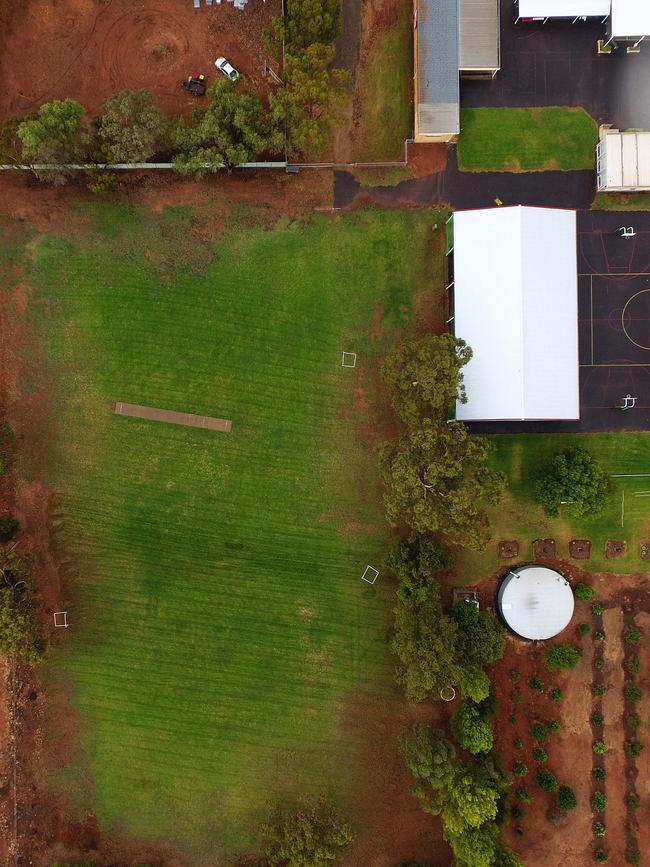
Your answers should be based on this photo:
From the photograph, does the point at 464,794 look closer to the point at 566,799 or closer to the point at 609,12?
the point at 566,799

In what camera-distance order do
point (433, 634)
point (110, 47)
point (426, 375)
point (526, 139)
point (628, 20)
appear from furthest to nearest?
point (526, 139)
point (110, 47)
point (628, 20)
point (433, 634)
point (426, 375)

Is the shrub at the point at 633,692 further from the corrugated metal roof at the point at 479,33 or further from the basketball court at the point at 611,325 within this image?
the corrugated metal roof at the point at 479,33

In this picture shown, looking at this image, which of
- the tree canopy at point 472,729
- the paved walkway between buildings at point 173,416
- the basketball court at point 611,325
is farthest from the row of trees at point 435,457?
the paved walkway between buildings at point 173,416

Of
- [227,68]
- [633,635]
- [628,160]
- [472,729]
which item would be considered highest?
[227,68]

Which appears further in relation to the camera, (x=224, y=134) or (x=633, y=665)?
(x=633, y=665)

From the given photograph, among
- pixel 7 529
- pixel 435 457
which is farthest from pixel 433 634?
pixel 7 529

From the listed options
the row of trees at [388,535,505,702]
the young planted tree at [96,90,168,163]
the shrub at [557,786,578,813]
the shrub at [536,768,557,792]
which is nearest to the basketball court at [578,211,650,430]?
the row of trees at [388,535,505,702]
